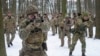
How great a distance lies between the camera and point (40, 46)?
5.70 m

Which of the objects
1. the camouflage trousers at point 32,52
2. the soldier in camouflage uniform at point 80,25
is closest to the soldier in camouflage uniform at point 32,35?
the camouflage trousers at point 32,52

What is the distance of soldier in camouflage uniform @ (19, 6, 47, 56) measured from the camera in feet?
17.8

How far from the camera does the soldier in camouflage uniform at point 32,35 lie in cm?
543

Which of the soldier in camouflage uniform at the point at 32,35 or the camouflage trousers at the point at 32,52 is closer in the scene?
the soldier in camouflage uniform at the point at 32,35

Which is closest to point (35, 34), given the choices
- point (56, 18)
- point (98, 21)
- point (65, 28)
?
point (65, 28)

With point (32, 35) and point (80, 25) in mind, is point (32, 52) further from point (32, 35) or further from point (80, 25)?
point (80, 25)

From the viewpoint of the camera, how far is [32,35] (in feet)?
18.4

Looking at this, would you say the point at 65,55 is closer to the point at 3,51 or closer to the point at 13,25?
the point at 3,51

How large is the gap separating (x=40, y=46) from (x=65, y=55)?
627 cm

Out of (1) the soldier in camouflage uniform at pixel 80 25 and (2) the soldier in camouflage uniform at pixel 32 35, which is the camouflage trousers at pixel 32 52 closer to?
(2) the soldier in camouflage uniform at pixel 32 35

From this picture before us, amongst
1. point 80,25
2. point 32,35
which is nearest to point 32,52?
point 32,35

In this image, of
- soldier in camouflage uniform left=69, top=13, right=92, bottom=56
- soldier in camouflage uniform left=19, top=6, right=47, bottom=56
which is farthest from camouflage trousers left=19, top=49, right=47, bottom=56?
soldier in camouflage uniform left=69, top=13, right=92, bottom=56

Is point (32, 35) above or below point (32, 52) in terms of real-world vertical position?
above

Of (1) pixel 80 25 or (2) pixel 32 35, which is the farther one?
(1) pixel 80 25
